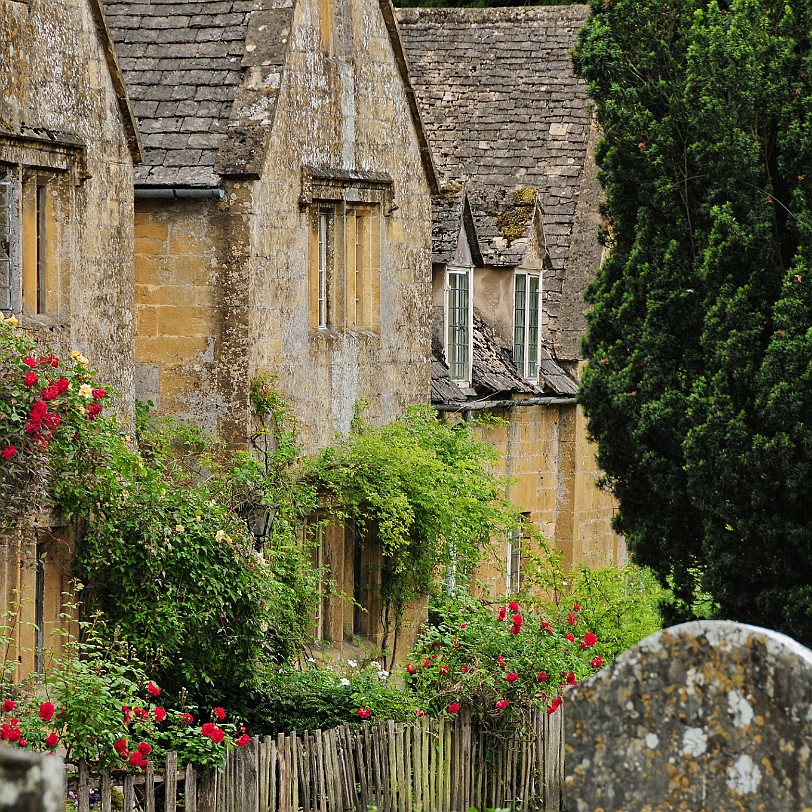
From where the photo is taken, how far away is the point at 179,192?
13445 millimetres

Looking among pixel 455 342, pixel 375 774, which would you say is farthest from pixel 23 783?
pixel 455 342

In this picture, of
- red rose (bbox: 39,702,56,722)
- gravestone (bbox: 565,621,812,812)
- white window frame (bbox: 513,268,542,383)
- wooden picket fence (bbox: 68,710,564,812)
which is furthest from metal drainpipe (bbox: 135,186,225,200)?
gravestone (bbox: 565,621,812,812)

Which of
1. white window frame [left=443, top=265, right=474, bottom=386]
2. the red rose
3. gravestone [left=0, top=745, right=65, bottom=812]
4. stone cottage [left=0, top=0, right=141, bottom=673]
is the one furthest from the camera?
white window frame [left=443, top=265, right=474, bottom=386]

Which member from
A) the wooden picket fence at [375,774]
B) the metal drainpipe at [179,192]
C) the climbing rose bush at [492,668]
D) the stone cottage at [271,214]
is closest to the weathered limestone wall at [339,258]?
the stone cottage at [271,214]

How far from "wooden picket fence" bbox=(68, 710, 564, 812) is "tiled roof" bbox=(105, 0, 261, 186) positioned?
5034mm

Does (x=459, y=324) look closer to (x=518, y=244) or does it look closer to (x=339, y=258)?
(x=518, y=244)

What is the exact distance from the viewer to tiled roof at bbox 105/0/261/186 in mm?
13594

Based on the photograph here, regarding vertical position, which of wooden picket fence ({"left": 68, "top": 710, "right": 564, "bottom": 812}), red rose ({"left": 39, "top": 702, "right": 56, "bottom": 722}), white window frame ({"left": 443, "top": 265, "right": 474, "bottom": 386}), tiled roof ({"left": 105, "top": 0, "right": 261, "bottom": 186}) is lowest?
wooden picket fence ({"left": 68, "top": 710, "right": 564, "bottom": 812})

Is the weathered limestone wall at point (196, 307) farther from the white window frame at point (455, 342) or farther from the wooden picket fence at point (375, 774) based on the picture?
the white window frame at point (455, 342)

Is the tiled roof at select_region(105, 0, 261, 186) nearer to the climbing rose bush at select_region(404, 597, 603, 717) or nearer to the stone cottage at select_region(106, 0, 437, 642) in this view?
the stone cottage at select_region(106, 0, 437, 642)

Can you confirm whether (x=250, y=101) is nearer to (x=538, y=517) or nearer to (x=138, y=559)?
(x=138, y=559)

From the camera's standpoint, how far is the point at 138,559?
1123cm

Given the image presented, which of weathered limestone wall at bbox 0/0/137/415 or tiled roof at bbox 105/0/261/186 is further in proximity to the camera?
tiled roof at bbox 105/0/261/186

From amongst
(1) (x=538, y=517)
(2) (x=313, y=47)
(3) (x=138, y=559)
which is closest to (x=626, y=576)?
(1) (x=538, y=517)
